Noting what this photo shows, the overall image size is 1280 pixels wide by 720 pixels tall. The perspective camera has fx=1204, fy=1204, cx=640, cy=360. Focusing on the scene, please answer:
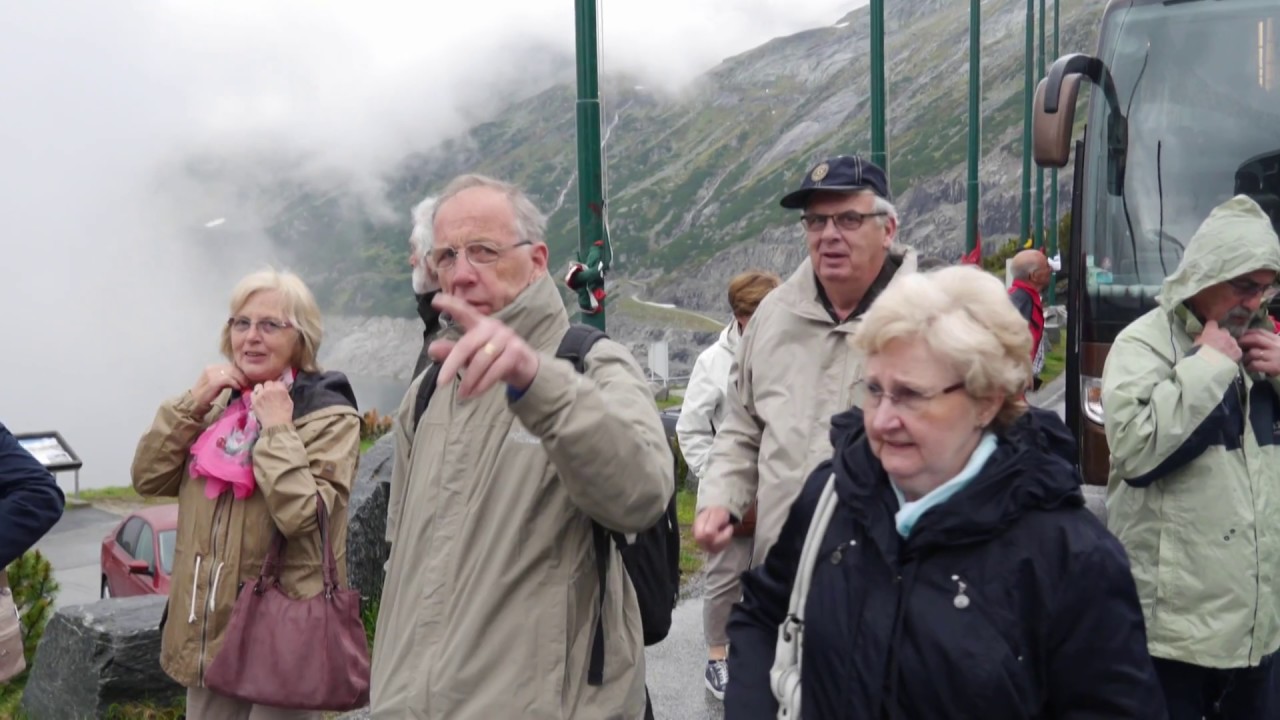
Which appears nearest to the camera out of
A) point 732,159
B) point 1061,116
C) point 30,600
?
point 1061,116

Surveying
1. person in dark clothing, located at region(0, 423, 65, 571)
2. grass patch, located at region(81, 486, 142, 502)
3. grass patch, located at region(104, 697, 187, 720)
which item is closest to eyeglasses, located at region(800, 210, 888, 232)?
person in dark clothing, located at region(0, 423, 65, 571)

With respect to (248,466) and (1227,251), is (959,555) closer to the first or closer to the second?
(1227,251)

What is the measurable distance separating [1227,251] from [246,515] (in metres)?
2.91

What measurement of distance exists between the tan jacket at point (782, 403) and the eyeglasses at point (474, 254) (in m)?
1.04

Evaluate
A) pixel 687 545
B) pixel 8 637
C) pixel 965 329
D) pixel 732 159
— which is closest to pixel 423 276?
pixel 8 637

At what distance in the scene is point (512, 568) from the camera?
2373 millimetres

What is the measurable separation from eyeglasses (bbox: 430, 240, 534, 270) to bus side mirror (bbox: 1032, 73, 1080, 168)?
424 centimetres

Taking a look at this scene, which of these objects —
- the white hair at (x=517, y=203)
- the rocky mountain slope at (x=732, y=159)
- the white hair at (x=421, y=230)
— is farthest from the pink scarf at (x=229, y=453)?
the rocky mountain slope at (x=732, y=159)

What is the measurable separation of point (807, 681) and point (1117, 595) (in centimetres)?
53

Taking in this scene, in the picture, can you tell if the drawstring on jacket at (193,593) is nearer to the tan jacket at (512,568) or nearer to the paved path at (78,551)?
the tan jacket at (512,568)

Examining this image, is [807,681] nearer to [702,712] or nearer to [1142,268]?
[702,712]

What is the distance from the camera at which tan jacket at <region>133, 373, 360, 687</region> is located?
3.42m

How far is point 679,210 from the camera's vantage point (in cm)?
12344

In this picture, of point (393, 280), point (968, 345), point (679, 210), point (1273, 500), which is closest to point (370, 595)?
Answer: point (1273, 500)
